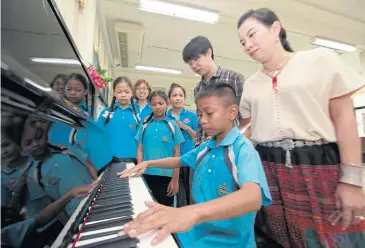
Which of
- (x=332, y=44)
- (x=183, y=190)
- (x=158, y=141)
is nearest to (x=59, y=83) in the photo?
(x=158, y=141)

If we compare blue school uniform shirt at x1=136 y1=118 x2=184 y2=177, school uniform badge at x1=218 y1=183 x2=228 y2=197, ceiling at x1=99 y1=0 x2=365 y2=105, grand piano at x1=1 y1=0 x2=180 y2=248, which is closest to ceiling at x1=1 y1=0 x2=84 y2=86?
grand piano at x1=1 y1=0 x2=180 y2=248

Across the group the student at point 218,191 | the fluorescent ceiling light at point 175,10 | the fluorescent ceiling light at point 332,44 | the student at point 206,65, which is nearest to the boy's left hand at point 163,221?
the student at point 218,191

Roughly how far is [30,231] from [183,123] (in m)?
2.22

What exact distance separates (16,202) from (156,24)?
5.06 m

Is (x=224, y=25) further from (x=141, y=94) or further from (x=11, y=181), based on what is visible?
(x=11, y=181)

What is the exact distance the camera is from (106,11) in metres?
4.36

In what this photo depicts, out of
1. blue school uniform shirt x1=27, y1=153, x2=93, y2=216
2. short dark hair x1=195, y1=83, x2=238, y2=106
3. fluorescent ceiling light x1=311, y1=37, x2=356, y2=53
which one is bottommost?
blue school uniform shirt x1=27, y1=153, x2=93, y2=216

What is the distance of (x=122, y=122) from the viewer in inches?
81.2

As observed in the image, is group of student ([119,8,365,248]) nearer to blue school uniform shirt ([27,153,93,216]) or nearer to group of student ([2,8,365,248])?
group of student ([2,8,365,248])

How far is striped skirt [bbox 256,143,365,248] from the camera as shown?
2.67 feet

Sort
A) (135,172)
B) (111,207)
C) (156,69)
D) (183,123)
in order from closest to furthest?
(111,207) → (135,172) → (183,123) → (156,69)

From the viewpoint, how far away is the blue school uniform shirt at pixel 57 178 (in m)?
0.45

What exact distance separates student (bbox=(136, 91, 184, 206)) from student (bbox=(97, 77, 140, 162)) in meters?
0.11

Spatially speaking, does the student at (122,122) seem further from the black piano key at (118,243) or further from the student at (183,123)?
the black piano key at (118,243)
